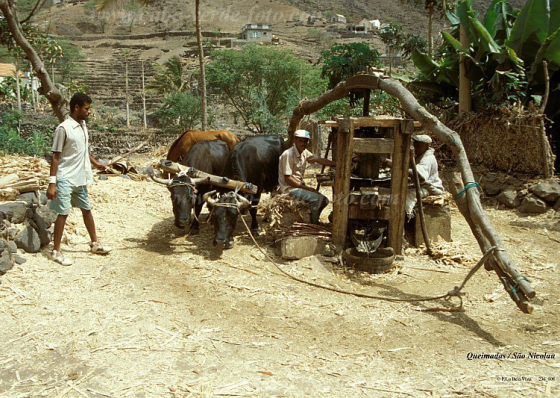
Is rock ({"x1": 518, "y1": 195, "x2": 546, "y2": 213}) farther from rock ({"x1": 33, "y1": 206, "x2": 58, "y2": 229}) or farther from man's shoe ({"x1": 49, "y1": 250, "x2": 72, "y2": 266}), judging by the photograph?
rock ({"x1": 33, "y1": 206, "x2": 58, "y2": 229})

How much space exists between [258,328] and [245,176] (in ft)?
10.3

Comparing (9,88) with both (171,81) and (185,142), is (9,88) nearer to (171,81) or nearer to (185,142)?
(171,81)

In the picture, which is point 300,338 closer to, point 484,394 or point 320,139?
point 484,394

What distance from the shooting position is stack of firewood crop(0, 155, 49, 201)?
5613 millimetres

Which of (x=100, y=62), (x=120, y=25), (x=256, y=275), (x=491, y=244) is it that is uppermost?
(x=120, y=25)

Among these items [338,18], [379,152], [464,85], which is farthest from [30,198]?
[338,18]

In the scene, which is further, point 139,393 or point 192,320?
point 192,320

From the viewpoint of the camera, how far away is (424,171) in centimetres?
636

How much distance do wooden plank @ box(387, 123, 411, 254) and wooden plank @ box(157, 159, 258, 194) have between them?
6.25 feet

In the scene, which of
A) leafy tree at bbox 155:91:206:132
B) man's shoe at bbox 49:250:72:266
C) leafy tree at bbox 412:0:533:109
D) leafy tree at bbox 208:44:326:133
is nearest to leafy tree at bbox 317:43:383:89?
leafy tree at bbox 412:0:533:109

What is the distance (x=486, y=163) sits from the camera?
10039 mm

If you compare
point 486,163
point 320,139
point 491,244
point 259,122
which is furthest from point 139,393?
point 259,122

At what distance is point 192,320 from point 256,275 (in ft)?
4.42

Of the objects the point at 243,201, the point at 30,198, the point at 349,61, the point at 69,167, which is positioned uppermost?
the point at 349,61
